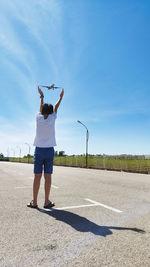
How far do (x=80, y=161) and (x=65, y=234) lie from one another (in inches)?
1118

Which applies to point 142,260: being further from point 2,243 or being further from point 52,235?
point 2,243

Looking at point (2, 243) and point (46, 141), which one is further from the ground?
point (46, 141)

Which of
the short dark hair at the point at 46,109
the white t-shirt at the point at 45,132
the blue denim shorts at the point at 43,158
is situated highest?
the short dark hair at the point at 46,109

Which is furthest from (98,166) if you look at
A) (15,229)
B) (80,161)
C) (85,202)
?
(15,229)

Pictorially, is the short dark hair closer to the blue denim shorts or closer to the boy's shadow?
the blue denim shorts

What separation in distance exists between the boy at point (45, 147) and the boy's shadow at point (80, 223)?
362 mm

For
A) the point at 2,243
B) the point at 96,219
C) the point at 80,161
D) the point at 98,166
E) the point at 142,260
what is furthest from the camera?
the point at 80,161

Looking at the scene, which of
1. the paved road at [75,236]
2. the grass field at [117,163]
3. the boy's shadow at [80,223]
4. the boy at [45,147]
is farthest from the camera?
the grass field at [117,163]

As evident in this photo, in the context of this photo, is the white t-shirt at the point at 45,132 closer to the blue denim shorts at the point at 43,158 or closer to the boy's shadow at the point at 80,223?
the blue denim shorts at the point at 43,158

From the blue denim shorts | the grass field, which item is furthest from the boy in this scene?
the grass field

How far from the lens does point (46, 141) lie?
3346 mm

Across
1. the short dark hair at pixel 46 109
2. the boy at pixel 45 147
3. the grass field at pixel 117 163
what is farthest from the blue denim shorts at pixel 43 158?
the grass field at pixel 117 163

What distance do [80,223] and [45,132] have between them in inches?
60.1

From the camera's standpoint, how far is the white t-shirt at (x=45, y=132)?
11.0 ft
